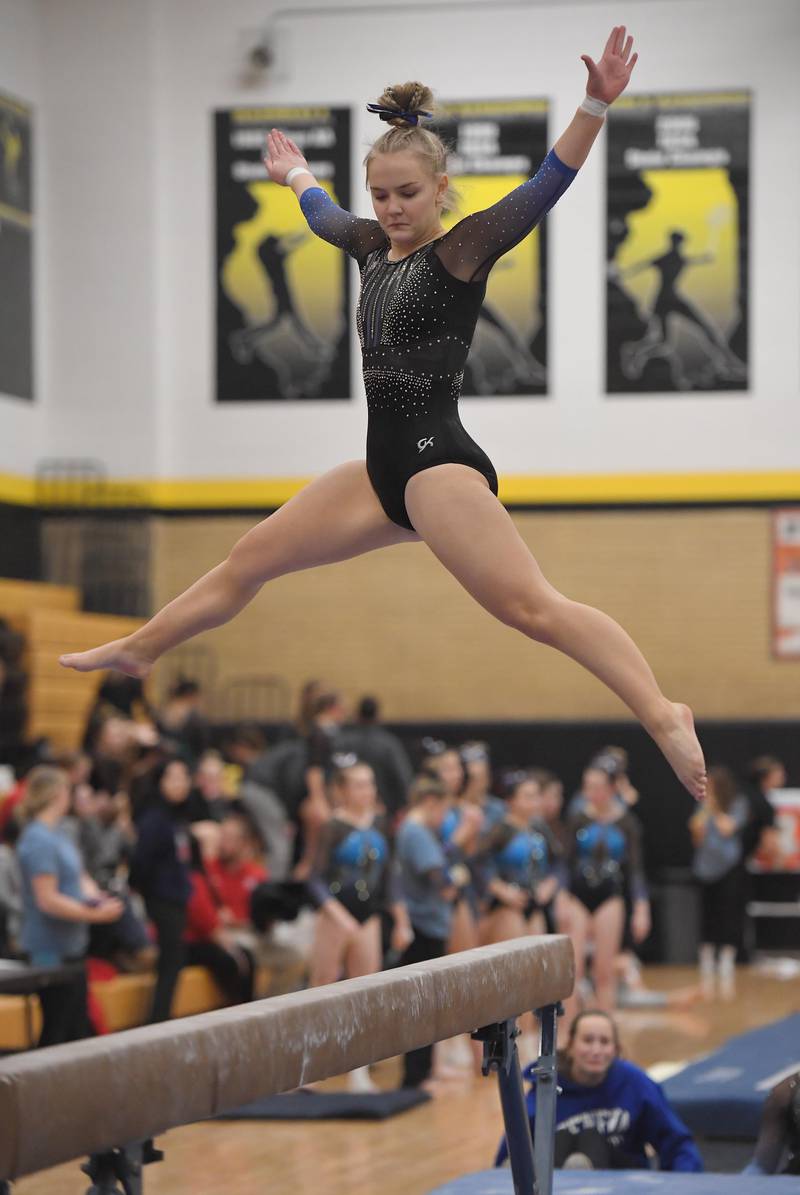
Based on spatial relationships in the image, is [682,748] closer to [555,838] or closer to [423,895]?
[423,895]

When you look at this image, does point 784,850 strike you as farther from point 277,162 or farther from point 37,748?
point 277,162

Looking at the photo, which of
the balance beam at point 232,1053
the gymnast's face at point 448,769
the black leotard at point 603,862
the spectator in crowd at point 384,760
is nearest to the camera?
the balance beam at point 232,1053

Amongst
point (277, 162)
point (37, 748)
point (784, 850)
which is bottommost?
point (784, 850)

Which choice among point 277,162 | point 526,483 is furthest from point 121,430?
point 277,162

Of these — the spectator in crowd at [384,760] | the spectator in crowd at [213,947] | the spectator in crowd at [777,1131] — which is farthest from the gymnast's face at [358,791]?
the spectator in crowd at [777,1131]

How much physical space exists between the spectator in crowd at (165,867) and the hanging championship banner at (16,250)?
8.09 metres

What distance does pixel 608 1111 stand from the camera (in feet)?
19.0

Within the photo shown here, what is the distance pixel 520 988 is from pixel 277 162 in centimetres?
212

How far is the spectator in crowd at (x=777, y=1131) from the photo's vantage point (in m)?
5.15

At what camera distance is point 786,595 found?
16.4 meters

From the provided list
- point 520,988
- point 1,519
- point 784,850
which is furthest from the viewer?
point 1,519

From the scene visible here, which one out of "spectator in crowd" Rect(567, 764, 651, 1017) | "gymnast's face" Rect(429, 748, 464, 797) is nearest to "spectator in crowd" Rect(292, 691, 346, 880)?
"gymnast's face" Rect(429, 748, 464, 797)

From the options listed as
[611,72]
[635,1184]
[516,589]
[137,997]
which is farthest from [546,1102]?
[137,997]

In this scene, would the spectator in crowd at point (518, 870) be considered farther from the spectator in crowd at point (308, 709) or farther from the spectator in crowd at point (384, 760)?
the spectator in crowd at point (308, 709)
